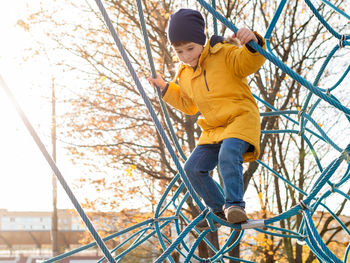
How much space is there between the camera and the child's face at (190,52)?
2078 mm

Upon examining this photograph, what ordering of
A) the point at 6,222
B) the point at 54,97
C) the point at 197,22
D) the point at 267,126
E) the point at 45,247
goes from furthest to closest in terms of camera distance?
the point at 6,222, the point at 45,247, the point at 54,97, the point at 267,126, the point at 197,22

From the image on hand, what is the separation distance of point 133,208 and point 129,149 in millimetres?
1981

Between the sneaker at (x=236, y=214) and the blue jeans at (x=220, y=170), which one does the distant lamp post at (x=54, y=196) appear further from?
the sneaker at (x=236, y=214)

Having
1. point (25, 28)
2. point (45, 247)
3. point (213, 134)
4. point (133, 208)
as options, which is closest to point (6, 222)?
point (45, 247)

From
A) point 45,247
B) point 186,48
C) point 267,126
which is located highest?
point 45,247

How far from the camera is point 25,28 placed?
6.65m

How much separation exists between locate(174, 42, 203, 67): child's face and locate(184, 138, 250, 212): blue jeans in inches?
16.2

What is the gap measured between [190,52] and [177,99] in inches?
13.1

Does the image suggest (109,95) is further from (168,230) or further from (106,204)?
(168,230)

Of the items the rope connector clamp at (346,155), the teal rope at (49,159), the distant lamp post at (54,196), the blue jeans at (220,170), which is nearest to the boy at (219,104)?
the blue jeans at (220,170)

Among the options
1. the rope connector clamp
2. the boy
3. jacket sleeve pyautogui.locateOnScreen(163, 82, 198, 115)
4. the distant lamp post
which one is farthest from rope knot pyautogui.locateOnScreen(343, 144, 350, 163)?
the distant lamp post

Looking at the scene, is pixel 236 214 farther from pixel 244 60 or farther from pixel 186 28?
pixel 186 28

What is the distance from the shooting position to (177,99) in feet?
7.76

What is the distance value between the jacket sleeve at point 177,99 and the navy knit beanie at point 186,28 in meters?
0.34
